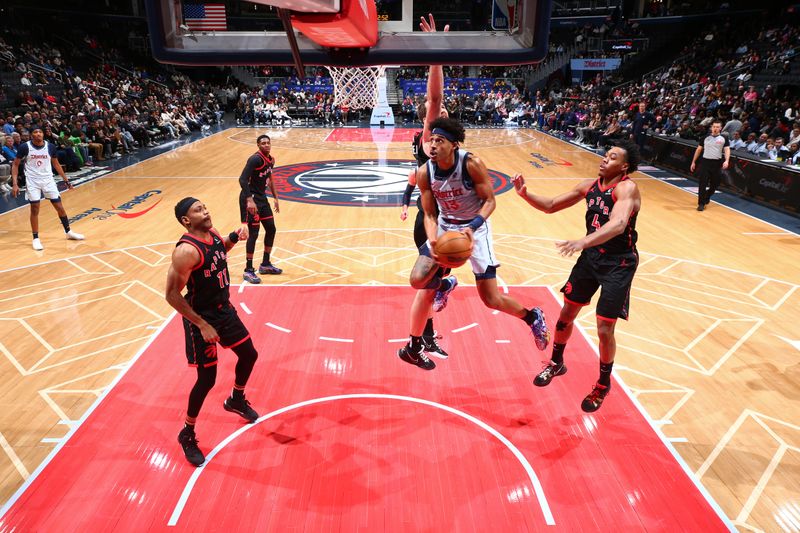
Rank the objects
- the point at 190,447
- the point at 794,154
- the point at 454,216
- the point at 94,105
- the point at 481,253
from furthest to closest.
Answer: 1. the point at 94,105
2. the point at 794,154
3. the point at 454,216
4. the point at 481,253
5. the point at 190,447

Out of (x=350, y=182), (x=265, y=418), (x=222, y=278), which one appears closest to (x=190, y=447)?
(x=265, y=418)

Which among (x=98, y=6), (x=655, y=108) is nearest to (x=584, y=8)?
(x=655, y=108)

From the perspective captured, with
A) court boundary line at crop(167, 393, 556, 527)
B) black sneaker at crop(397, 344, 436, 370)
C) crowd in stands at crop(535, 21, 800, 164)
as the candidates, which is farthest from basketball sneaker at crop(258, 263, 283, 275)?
crowd in stands at crop(535, 21, 800, 164)

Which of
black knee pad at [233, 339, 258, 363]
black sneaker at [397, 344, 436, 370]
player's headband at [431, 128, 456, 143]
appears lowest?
black sneaker at [397, 344, 436, 370]

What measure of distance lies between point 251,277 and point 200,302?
340cm

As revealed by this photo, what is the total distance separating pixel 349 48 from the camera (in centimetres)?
383

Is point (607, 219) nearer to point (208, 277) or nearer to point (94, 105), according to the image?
point (208, 277)

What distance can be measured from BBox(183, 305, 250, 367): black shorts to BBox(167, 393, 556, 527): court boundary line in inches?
27.6

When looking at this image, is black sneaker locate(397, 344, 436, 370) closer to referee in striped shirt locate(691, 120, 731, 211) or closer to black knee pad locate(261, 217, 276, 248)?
black knee pad locate(261, 217, 276, 248)

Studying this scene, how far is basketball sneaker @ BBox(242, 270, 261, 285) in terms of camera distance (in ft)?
22.5

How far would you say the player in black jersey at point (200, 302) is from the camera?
10.9 feet

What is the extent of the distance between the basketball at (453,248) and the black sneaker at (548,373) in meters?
1.33

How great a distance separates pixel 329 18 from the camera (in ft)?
10.0

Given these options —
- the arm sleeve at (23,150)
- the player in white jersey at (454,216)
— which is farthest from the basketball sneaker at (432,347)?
the arm sleeve at (23,150)
